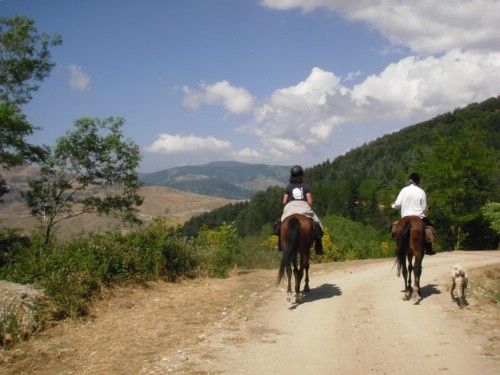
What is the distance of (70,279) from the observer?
10328 mm

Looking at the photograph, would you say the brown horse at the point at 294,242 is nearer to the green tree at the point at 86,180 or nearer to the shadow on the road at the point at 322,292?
the shadow on the road at the point at 322,292

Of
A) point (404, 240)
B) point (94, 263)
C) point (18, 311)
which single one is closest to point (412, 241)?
point (404, 240)

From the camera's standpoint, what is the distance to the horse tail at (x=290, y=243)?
9.45m

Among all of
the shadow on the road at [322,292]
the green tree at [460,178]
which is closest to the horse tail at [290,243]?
the shadow on the road at [322,292]

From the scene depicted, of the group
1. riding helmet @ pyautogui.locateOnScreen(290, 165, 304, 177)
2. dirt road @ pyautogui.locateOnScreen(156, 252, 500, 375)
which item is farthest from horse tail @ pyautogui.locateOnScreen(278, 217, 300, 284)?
riding helmet @ pyautogui.locateOnScreen(290, 165, 304, 177)

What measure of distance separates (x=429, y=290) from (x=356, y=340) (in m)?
4.71

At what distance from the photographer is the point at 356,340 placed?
24.1 feet

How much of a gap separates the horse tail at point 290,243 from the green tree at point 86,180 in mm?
17090

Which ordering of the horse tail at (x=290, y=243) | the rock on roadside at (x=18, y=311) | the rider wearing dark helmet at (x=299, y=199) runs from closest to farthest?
the rock on roadside at (x=18, y=311) < the horse tail at (x=290, y=243) < the rider wearing dark helmet at (x=299, y=199)

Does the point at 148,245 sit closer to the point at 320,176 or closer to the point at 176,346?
the point at 176,346

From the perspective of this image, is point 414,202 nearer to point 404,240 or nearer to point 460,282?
point 404,240

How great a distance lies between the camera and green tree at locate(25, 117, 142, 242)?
25.8 meters

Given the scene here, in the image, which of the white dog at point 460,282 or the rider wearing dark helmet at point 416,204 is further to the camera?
the rider wearing dark helmet at point 416,204

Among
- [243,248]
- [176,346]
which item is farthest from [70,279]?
[243,248]
